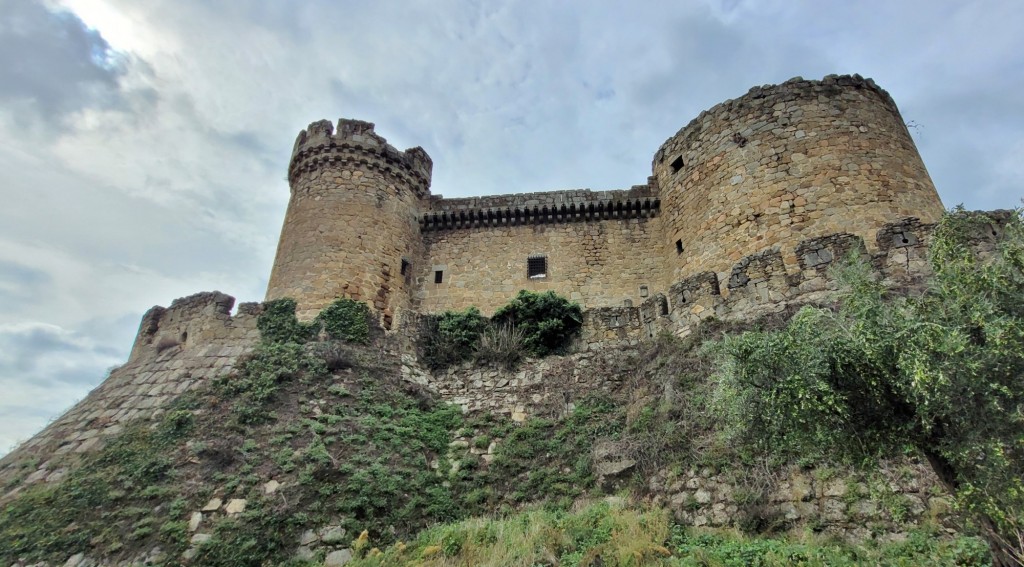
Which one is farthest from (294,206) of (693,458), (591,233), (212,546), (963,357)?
(963,357)

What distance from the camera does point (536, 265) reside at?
56.0 feet

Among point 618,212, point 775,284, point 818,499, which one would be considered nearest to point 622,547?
point 818,499

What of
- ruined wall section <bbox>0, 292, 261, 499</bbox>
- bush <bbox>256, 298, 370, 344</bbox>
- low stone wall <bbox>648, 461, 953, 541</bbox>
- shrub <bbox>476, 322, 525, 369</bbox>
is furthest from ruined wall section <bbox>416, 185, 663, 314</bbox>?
low stone wall <bbox>648, 461, 953, 541</bbox>

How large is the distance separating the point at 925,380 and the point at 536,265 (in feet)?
43.3

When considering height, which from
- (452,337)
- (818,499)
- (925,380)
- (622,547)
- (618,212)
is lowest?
(622,547)

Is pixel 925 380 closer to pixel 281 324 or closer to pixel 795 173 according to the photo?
pixel 795 173

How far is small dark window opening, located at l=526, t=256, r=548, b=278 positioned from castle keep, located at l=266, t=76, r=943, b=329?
35 millimetres

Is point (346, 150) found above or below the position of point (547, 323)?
above

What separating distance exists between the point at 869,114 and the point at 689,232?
16.8 feet

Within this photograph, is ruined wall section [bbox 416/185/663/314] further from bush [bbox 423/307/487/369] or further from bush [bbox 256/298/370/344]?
bush [bbox 256/298/370/344]

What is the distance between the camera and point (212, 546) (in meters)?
7.09

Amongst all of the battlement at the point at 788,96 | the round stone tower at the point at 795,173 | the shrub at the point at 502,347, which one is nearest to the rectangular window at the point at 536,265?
the round stone tower at the point at 795,173

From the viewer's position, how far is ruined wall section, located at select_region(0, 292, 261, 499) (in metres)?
9.84

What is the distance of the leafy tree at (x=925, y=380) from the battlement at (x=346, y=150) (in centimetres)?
1305
